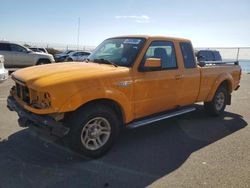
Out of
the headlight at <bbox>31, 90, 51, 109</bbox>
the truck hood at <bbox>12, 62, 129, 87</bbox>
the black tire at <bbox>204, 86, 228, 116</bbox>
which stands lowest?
the black tire at <bbox>204, 86, 228, 116</bbox>

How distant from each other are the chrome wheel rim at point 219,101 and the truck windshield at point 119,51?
10.2 feet

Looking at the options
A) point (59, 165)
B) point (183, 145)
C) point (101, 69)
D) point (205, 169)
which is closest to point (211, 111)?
point (183, 145)

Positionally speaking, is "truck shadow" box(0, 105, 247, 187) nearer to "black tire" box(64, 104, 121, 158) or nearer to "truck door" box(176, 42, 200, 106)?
"black tire" box(64, 104, 121, 158)

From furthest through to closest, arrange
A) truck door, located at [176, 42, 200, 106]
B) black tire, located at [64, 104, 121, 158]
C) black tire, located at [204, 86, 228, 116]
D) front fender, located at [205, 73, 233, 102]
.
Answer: black tire, located at [204, 86, 228, 116], front fender, located at [205, 73, 233, 102], truck door, located at [176, 42, 200, 106], black tire, located at [64, 104, 121, 158]

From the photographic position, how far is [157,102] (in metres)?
5.60

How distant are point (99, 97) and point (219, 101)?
429 centimetres

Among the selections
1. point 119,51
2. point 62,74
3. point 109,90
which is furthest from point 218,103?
point 62,74

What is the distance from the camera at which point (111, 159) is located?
15.3ft

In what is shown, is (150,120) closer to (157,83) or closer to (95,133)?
(157,83)

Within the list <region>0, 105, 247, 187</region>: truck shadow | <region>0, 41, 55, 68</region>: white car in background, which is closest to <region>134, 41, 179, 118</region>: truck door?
<region>0, 105, 247, 187</region>: truck shadow

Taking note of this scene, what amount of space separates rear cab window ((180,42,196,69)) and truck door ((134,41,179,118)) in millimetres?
336

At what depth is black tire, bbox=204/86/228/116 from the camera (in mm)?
7426

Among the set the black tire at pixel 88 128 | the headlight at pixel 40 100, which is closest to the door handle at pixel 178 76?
the black tire at pixel 88 128

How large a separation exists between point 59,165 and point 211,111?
4485mm
